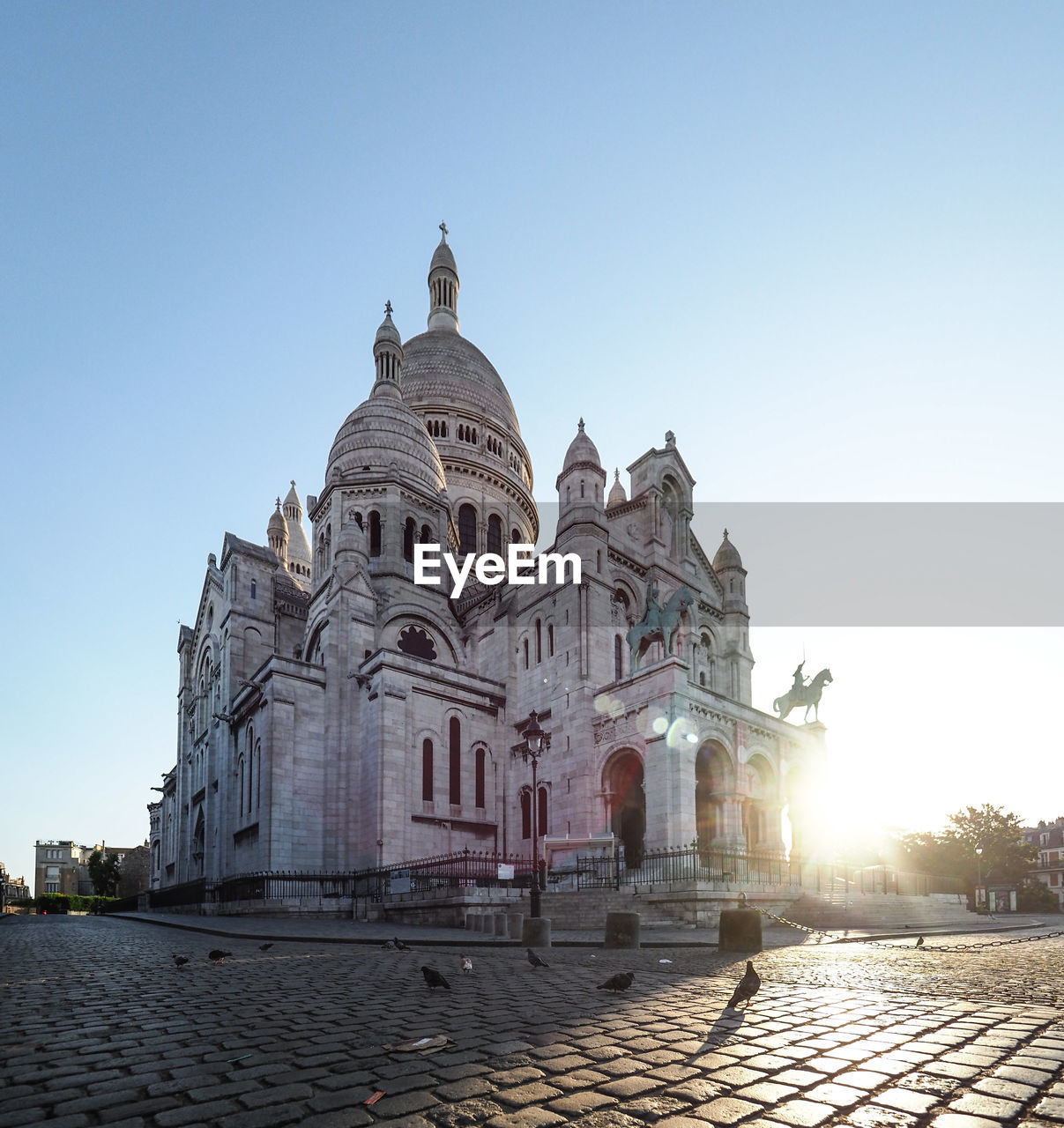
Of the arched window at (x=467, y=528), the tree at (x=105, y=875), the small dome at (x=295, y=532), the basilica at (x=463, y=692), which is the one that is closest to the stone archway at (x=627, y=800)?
the basilica at (x=463, y=692)

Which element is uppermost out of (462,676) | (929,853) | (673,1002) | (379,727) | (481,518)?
(481,518)

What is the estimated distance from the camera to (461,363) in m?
56.8

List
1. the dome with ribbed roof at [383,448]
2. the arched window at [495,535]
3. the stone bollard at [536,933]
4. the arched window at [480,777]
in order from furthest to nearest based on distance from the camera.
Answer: the arched window at [495,535] < the dome with ribbed roof at [383,448] < the arched window at [480,777] < the stone bollard at [536,933]

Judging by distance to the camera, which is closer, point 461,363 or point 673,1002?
point 673,1002

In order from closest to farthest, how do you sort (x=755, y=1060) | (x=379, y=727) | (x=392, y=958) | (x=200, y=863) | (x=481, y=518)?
(x=755, y=1060) → (x=392, y=958) → (x=379, y=727) → (x=200, y=863) → (x=481, y=518)

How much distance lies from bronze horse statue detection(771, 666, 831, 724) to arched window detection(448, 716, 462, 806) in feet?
45.9

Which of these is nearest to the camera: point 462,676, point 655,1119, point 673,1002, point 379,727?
point 655,1119

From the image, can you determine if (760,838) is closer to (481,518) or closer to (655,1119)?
(481,518)

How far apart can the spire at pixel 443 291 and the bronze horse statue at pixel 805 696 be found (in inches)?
1610

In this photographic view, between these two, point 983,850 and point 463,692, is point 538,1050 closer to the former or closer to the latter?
point 463,692

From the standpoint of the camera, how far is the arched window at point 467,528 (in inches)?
2007

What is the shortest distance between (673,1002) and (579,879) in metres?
20.1

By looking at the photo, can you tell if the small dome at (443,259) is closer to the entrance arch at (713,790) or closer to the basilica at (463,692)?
the basilica at (463,692)

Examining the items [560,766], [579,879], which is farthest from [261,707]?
[579,879]
